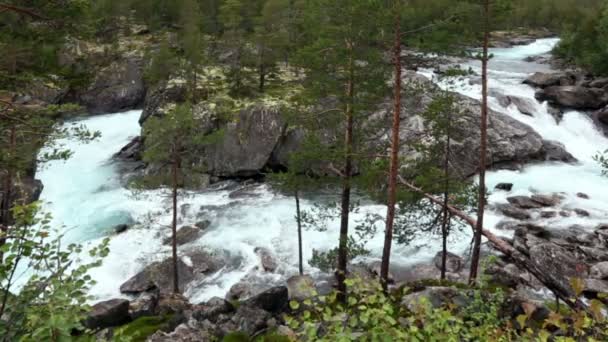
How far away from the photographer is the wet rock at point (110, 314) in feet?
44.6

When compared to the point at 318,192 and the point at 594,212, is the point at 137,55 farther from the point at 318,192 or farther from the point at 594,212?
the point at 594,212

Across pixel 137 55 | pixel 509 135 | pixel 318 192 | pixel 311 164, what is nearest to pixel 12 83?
pixel 311 164

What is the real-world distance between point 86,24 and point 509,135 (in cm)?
2803

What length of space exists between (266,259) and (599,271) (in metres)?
13.6

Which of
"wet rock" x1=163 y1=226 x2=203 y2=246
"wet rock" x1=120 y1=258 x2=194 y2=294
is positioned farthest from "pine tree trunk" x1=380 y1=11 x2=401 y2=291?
"wet rock" x1=163 y1=226 x2=203 y2=246

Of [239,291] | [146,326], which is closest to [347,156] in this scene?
[146,326]

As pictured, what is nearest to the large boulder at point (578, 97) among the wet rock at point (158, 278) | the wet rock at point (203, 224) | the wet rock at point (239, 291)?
the wet rock at point (203, 224)

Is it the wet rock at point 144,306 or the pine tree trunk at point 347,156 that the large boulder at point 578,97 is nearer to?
the pine tree trunk at point 347,156

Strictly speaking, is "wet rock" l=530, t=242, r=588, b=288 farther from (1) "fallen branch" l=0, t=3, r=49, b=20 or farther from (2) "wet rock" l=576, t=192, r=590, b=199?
(1) "fallen branch" l=0, t=3, r=49, b=20

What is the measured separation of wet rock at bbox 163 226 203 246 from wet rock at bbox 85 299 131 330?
7.34 meters

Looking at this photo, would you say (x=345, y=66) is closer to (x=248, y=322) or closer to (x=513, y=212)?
(x=248, y=322)

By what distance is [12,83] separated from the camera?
37.1ft

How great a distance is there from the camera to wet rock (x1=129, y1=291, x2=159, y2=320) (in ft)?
49.6

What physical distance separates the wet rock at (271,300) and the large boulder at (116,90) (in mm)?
33986
